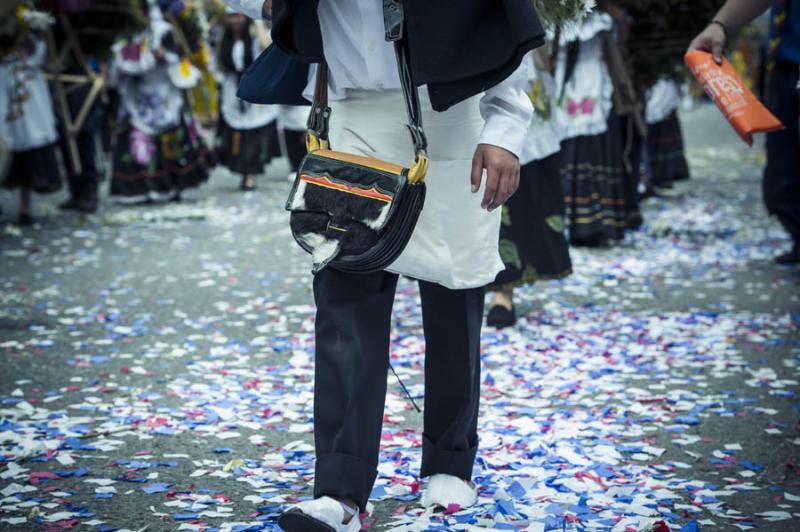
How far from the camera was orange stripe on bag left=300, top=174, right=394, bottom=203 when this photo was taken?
7.80 ft

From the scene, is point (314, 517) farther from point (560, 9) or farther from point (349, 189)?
point (560, 9)

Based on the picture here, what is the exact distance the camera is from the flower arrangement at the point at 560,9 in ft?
9.54

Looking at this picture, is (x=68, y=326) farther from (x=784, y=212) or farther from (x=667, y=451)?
(x=784, y=212)

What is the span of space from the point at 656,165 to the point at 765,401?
7.92 metres

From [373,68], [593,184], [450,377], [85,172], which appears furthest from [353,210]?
[85,172]

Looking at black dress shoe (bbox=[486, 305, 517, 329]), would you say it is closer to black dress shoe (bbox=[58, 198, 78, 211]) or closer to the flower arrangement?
the flower arrangement

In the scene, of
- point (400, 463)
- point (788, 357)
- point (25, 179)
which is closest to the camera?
point (400, 463)

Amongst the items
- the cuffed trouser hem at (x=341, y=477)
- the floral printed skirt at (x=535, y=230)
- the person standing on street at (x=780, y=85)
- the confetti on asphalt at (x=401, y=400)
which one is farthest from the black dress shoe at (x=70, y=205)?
the cuffed trouser hem at (x=341, y=477)

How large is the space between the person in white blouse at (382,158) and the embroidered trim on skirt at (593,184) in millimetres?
4787

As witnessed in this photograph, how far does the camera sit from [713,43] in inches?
150

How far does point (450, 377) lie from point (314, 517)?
59 centimetres

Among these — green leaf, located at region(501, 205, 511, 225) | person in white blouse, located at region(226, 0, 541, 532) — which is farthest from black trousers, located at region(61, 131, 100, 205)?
person in white blouse, located at region(226, 0, 541, 532)

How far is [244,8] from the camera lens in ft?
8.72

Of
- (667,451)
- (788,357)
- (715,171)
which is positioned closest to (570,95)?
(788,357)
